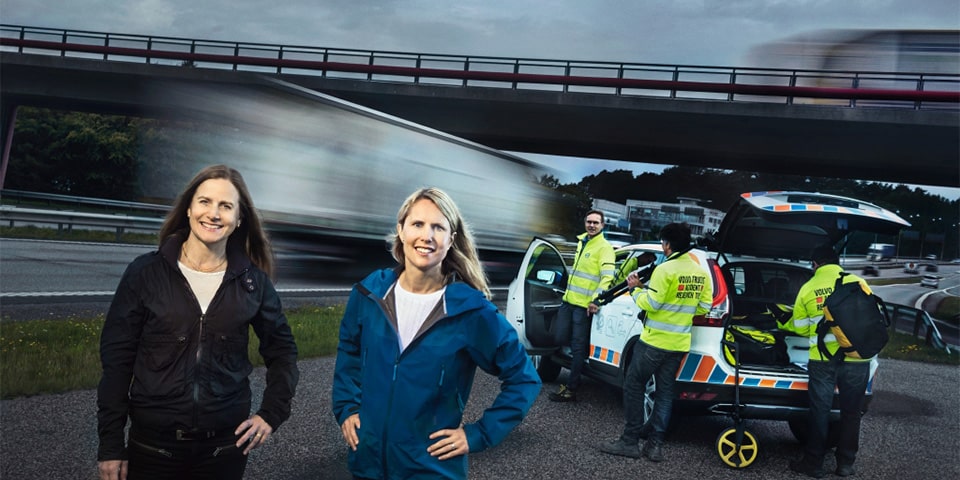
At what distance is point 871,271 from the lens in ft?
40.5

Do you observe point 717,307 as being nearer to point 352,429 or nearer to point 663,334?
point 663,334

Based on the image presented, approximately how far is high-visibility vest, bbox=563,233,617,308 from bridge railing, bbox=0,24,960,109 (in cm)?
1093

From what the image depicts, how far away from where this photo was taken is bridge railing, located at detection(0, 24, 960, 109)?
1560 cm

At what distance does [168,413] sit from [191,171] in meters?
11.5

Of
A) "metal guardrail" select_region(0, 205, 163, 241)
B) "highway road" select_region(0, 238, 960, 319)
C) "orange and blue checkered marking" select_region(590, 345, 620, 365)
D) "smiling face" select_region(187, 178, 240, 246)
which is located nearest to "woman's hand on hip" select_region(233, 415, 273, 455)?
"smiling face" select_region(187, 178, 240, 246)

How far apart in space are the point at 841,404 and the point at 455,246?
4192mm

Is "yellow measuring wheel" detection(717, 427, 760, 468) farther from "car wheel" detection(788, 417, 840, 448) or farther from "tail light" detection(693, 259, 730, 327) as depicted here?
"tail light" detection(693, 259, 730, 327)

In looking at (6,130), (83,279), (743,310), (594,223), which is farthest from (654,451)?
(6,130)

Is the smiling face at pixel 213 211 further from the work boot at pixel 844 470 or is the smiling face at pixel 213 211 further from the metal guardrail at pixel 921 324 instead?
the metal guardrail at pixel 921 324

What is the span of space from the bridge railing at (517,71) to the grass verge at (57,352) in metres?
8.41

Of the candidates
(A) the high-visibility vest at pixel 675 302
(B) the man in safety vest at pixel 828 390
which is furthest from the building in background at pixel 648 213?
(A) the high-visibility vest at pixel 675 302

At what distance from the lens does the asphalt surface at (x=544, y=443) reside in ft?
15.0

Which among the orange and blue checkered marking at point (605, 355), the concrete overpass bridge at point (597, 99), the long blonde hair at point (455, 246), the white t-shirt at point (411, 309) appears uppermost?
the concrete overpass bridge at point (597, 99)

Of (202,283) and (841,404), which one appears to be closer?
(202,283)
